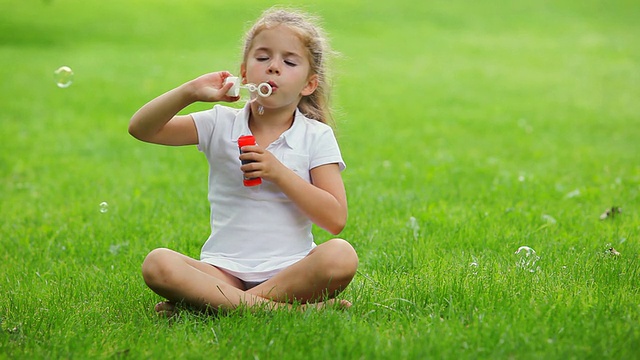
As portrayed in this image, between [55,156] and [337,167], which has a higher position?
[337,167]

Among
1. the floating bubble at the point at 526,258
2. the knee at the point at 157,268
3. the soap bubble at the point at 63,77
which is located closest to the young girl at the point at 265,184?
the knee at the point at 157,268

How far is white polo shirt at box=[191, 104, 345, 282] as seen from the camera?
10.7 ft

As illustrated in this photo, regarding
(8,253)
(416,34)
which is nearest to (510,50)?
(416,34)

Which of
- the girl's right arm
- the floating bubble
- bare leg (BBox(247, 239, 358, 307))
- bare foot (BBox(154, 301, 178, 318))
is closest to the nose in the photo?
the girl's right arm

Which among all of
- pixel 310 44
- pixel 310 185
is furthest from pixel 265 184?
pixel 310 44

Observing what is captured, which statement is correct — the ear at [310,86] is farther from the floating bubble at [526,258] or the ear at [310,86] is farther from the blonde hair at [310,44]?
the floating bubble at [526,258]

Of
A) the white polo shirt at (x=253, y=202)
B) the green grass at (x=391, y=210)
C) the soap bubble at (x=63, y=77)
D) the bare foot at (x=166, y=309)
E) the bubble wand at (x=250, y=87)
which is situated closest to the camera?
the green grass at (x=391, y=210)

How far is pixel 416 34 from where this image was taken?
61.5 feet

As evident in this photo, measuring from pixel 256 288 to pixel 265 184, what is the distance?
40 cm

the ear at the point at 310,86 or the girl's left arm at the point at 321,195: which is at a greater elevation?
the ear at the point at 310,86

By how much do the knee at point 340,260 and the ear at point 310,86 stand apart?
65 centimetres

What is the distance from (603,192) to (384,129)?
3.48 m

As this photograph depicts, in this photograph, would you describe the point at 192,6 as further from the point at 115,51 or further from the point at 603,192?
the point at 603,192

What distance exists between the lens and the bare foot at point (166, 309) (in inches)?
124
